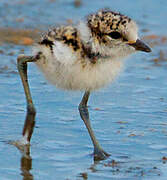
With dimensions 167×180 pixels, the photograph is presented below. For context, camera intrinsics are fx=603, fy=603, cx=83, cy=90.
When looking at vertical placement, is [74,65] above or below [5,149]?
above

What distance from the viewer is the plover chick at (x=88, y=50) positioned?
4617 mm

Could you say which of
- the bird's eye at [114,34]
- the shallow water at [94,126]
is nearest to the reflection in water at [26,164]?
the shallow water at [94,126]

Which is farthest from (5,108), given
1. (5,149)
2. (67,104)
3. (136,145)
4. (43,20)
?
(43,20)

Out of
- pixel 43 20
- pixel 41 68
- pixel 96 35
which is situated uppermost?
pixel 96 35

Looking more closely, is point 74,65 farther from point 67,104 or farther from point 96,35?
point 67,104

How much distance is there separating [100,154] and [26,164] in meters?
0.62

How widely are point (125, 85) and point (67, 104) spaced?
983mm

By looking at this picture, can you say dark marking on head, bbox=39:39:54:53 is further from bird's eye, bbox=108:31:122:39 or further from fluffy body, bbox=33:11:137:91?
bird's eye, bbox=108:31:122:39

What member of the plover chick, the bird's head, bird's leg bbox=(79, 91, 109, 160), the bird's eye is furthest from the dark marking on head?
bird's leg bbox=(79, 91, 109, 160)

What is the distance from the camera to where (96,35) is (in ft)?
15.4

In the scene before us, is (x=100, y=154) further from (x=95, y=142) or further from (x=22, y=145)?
(x=22, y=145)

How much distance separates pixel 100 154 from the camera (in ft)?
15.9

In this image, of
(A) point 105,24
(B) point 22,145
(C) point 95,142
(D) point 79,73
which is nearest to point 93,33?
(A) point 105,24

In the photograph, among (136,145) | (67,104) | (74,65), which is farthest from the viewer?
(67,104)
